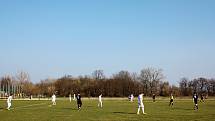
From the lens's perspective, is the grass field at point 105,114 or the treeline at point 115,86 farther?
the treeline at point 115,86

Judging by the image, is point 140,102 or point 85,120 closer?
point 85,120

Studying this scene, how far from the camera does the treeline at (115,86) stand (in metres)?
148

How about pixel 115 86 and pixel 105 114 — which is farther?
pixel 115 86

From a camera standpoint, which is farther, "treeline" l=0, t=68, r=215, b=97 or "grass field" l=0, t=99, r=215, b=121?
"treeline" l=0, t=68, r=215, b=97

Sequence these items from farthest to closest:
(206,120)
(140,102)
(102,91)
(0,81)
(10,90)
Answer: (0,81) → (102,91) → (10,90) → (140,102) → (206,120)

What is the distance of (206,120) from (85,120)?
27.2 feet

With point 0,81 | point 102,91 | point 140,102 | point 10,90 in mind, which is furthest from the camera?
point 0,81

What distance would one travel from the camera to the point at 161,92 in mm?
147250

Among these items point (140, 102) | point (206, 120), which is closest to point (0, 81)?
point (140, 102)

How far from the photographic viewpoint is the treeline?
484 ft

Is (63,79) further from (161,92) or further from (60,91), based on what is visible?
(161,92)

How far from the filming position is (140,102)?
113ft

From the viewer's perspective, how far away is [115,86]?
150500mm

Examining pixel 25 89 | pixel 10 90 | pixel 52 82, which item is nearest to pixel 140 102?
pixel 10 90
